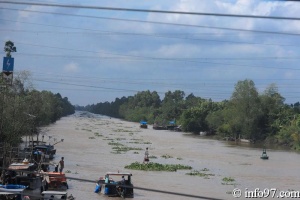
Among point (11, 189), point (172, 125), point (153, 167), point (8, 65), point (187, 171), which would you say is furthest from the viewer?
point (172, 125)

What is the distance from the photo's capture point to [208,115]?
91938 mm

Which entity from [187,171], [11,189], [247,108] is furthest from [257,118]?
[11,189]

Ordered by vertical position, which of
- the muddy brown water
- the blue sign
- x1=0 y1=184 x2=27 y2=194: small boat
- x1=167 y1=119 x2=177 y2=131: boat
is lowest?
the muddy brown water

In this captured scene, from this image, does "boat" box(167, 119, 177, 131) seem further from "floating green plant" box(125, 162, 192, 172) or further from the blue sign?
the blue sign

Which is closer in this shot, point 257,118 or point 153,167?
point 153,167

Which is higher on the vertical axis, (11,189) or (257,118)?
Answer: (257,118)

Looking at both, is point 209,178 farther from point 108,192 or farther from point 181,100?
point 181,100

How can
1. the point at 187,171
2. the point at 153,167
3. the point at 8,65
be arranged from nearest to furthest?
the point at 8,65, the point at 187,171, the point at 153,167

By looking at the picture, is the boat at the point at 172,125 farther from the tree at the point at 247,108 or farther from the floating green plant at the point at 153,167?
the floating green plant at the point at 153,167

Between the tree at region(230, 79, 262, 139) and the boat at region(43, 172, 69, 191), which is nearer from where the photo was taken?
the boat at region(43, 172, 69, 191)

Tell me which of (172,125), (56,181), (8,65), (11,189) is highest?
(8,65)

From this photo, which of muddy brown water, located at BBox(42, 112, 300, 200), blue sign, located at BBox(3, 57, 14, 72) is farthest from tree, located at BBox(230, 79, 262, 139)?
blue sign, located at BBox(3, 57, 14, 72)

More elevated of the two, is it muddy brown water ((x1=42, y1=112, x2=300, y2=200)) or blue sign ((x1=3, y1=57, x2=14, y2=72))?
blue sign ((x1=3, y1=57, x2=14, y2=72))

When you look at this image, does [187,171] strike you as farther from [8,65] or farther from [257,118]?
[257,118]
